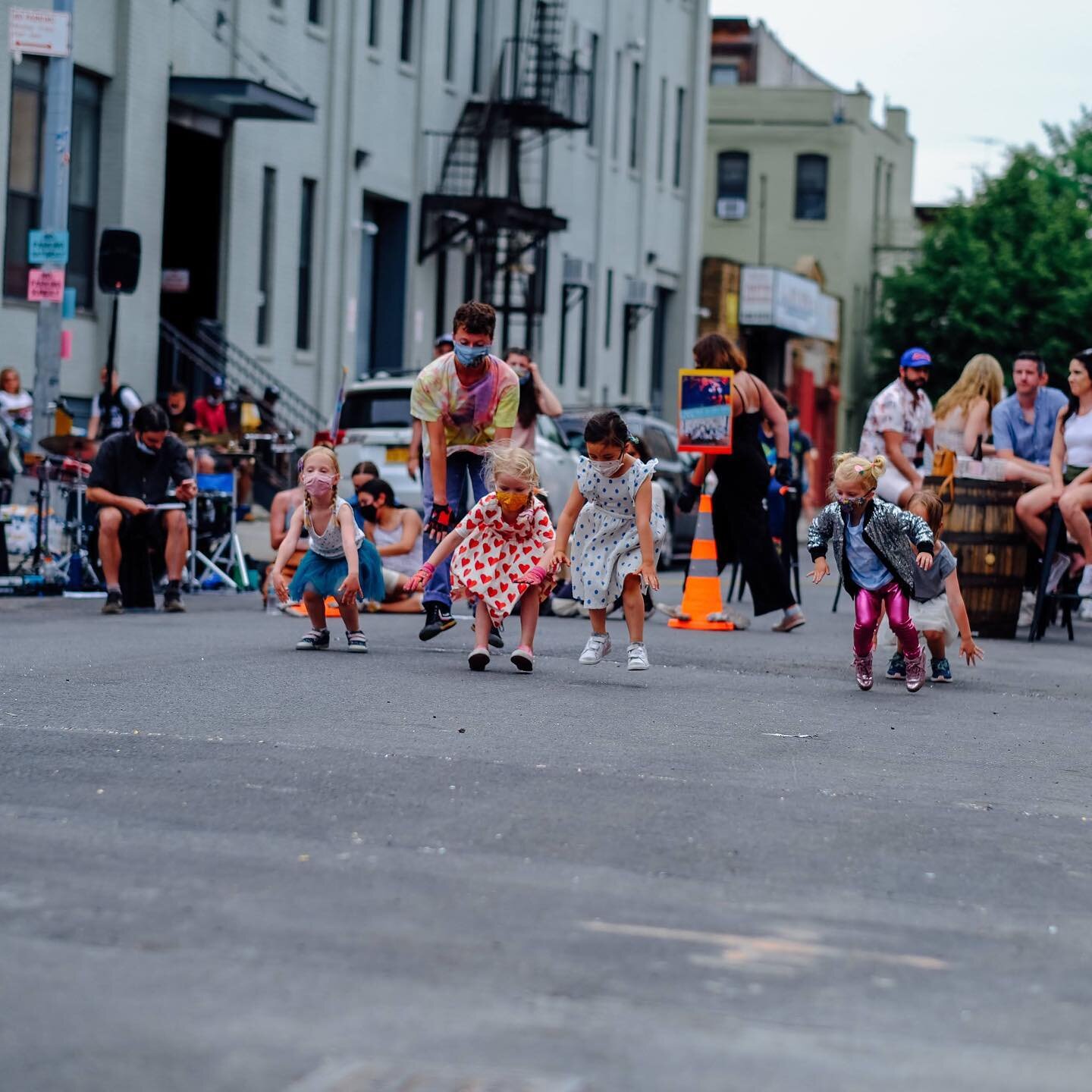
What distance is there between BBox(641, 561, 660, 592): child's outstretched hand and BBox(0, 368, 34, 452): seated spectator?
486 inches

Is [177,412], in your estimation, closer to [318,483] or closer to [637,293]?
[318,483]

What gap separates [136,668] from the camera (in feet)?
36.2

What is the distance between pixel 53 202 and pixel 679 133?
3087 cm

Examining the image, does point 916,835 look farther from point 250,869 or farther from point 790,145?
point 790,145

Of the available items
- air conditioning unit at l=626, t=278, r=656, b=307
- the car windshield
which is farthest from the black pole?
air conditioning unit at l=626, t=278, r=656, b=307

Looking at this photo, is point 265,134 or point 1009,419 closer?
point 1009,419

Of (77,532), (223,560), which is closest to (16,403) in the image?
(223,560)

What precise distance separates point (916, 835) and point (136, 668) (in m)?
5.23

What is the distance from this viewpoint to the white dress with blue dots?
11867mm

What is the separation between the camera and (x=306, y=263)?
109ft

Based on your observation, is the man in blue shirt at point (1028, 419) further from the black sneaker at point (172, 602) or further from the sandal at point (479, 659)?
the sandal at point (479, 659)

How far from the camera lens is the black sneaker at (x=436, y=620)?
41.0 ft

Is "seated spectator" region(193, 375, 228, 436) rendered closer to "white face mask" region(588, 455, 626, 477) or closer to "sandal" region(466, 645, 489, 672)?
"white face mask" region(588, 455, 626, 477)

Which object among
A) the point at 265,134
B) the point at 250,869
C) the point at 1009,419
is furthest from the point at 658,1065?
the point at 265,134
